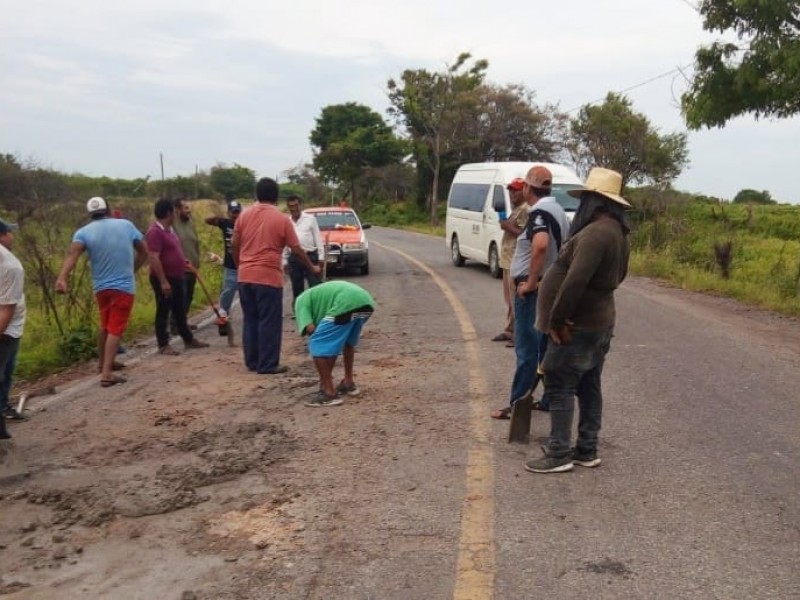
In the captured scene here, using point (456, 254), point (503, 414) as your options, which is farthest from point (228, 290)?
point (456, 254)

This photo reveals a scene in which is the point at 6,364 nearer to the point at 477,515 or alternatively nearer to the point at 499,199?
the point at 477,515

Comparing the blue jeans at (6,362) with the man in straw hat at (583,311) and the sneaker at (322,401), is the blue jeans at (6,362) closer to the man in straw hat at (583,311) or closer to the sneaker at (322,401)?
the sneaker at (322,401)

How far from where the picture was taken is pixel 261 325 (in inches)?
289

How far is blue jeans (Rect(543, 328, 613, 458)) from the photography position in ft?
14.8

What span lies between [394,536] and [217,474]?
1.37 metres

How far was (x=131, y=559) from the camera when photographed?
355 cm

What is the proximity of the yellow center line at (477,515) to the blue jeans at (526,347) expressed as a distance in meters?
0.38

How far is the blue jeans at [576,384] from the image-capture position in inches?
177

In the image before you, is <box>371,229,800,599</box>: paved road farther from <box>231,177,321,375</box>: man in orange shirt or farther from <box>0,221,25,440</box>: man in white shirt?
<box>0,221,25,440</box>: man in white shirt

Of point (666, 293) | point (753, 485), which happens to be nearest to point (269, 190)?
point (753, 485)

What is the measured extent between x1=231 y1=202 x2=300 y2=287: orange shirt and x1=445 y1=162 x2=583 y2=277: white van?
23.4 feet

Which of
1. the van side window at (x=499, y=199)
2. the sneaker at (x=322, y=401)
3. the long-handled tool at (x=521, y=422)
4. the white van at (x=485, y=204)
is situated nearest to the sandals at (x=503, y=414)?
the long-handled tool at (x=521, y=422)

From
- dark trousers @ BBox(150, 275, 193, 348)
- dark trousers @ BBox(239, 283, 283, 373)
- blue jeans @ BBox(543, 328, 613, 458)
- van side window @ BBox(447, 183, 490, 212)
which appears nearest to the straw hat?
blue jeans @ BBox(543, 328, 613, 458)

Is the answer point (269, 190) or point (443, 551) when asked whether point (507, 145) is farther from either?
point (443, 551)
